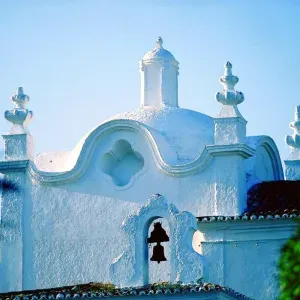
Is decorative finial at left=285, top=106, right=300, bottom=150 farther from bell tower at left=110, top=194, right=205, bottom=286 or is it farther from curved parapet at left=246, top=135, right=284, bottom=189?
bell tower at left=110, top=194, right=205, bottom=286

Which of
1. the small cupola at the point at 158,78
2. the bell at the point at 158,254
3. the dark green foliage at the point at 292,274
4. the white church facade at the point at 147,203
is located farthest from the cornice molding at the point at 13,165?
the dark green foliage at the point at 292,274

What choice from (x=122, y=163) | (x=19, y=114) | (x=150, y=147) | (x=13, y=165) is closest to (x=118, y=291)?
(x=150, y=147)

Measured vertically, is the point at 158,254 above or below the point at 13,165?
below

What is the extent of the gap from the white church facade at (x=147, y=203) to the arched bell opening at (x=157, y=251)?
26 mm

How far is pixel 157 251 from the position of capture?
29938 millimetres

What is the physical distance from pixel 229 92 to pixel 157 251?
12.8 feet

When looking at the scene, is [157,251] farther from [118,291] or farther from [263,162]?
[263,162]

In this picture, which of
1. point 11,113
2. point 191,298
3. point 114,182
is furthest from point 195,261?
point 11,113

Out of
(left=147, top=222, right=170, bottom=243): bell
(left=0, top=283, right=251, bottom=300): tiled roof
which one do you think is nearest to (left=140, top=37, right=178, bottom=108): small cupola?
(left=147, top=222, right=170, bottom=243): bell

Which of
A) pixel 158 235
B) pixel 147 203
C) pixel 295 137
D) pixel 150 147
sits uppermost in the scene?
pixel 295 137

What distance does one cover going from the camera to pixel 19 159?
32.7m

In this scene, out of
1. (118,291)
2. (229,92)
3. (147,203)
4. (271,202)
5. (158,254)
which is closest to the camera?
(118,291)

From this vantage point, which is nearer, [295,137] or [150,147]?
[150,147]

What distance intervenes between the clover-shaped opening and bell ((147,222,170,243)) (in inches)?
90.0
